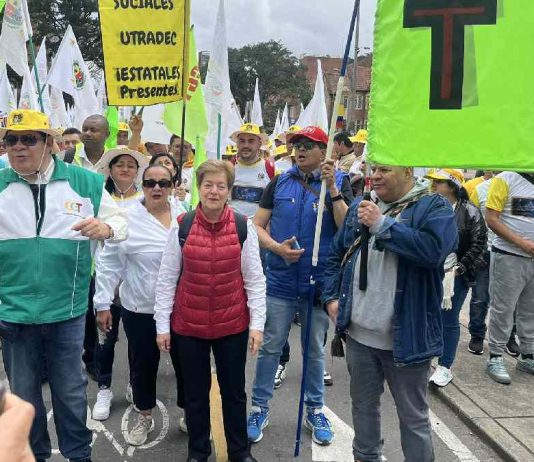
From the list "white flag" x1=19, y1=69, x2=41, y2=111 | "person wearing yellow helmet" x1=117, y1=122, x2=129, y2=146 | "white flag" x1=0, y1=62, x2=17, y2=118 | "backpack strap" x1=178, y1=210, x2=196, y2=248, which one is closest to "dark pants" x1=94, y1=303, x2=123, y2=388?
"backpack strap" x1=178, y1=210, x2=196, y2=248

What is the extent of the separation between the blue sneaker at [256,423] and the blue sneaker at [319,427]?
0.31m

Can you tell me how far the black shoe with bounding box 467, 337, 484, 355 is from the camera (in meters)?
5.49

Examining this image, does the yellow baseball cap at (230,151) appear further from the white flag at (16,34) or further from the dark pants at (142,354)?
the dark pants at (142,354)

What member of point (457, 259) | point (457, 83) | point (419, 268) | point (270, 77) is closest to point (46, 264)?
point (419, 268)

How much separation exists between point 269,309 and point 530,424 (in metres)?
2.07

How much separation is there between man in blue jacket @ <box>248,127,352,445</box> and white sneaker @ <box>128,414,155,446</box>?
2.28ft

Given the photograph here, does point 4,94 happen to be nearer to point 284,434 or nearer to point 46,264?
point 46,264

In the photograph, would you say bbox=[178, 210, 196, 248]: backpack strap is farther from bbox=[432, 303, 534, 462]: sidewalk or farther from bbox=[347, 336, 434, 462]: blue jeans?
bbox=[432, 303, 534, 462]: sidewalk

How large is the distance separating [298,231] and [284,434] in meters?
1.44

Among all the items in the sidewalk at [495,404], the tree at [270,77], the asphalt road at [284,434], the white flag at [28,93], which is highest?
the tree at [270,77]

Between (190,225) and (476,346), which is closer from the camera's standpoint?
(190,225)

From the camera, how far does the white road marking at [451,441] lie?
3.64 metres

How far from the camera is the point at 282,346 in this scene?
3838 mm

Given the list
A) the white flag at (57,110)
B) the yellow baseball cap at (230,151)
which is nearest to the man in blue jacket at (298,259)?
the yellow baseball cap at (230,151)
